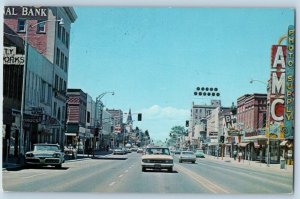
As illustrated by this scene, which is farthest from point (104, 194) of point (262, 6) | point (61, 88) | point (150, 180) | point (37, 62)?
point (37, 62)

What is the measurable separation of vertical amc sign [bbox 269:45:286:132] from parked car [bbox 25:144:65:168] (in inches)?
539

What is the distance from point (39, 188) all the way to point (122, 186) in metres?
3.39

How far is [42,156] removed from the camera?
103ft

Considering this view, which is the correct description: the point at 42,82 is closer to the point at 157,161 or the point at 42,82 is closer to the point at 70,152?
the point at 70,152

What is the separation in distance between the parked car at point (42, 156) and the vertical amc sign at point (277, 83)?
13.7 metres

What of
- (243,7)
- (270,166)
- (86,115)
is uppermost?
(243,7)

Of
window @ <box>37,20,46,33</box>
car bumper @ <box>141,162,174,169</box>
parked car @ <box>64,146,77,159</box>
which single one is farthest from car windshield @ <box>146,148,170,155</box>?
parked car @ <box>64,146,77,159</box>

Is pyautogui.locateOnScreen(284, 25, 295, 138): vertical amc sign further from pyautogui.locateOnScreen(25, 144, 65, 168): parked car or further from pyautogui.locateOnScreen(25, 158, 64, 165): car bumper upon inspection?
pyautogui.locateOnScreen(25, 158, 64, 165): car bumper

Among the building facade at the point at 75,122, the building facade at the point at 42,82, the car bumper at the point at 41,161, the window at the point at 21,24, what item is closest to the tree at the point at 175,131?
the car bumper at the point at 41,161

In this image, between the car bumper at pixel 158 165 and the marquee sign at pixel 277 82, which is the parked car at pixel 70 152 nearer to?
the car bumper at pixel 158 165

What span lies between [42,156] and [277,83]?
14.7 meters

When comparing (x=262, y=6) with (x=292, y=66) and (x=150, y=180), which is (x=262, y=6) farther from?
(x=150, y=180)

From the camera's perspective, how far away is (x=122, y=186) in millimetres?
22016

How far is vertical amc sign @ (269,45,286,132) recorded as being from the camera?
22.6 metres
